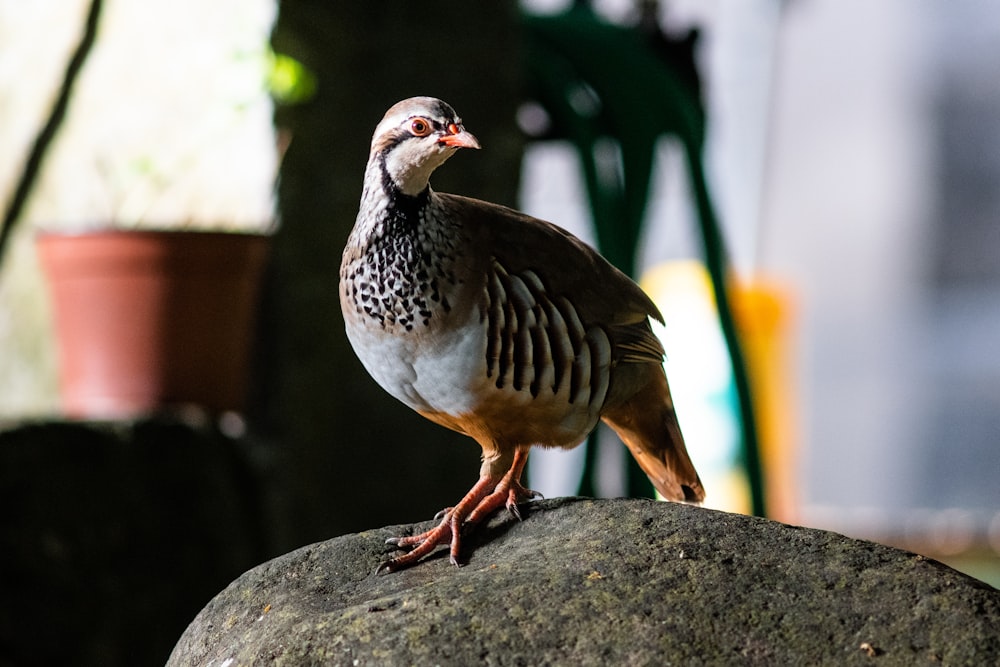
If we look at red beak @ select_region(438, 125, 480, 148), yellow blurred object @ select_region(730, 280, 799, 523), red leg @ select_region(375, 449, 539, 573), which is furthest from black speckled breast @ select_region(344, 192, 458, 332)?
yellow blurred object @ select_region(730, 280, 799, 523)

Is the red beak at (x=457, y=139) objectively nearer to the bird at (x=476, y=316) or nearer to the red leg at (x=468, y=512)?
the bird at (x=476, y=316)

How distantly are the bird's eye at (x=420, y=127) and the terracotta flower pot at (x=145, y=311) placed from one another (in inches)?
60.3

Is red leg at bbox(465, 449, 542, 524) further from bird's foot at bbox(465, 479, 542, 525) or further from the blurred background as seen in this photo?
the blurred background

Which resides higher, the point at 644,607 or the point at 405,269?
the point at 405,269

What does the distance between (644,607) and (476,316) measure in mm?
426

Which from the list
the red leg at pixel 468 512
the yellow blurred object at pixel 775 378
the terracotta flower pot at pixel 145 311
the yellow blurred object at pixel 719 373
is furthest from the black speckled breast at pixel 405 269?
the yellow blurred object at pixel 775 378

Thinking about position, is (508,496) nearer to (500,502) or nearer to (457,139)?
(500,502)

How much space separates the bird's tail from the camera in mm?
1917

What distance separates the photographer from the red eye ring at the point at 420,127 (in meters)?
1.59

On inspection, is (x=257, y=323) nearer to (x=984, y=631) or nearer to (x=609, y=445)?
(x=609, y=445)

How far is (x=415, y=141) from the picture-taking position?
161 centimetres

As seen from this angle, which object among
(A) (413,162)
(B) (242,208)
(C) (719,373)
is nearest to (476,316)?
(A) (413,162)

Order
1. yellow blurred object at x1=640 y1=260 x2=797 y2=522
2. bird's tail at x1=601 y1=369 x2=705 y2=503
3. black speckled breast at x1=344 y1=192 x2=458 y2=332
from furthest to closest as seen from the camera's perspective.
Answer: yellow blurred object at x1=640 y1=260 x2=797 y2=522, bird's tail at x1=601 y1=369 x2=705 y2=503, black speckled breast at x1=344 y1=192 x2=458 y2=332

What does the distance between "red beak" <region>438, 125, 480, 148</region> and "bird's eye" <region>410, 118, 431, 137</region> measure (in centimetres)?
2
